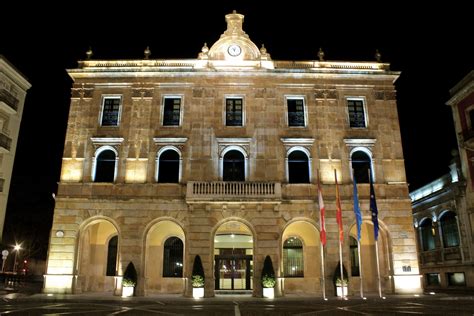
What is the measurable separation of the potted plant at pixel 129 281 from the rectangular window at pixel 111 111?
9929 millimetres

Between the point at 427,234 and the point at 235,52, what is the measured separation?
2520 cm

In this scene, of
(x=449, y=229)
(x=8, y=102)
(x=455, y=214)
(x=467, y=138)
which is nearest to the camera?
(x=8, y=102)

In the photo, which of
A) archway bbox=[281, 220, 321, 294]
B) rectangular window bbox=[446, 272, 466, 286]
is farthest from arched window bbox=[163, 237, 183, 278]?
rectangular window bbox=[446, 272, 466, 286]

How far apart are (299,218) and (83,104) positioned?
16695 mm

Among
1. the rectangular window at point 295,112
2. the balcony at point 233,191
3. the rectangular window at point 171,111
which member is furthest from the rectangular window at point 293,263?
the rectangular window at point 171,111

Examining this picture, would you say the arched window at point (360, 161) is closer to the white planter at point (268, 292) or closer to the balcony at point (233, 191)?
the balcony at point (233, 191)

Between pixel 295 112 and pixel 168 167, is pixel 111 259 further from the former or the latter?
pixel 295 112

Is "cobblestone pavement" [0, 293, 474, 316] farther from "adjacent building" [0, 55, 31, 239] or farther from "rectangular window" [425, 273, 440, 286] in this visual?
"rectangular window" [425, 273, 440, 286]

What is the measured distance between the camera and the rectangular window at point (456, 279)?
32250 millimetres

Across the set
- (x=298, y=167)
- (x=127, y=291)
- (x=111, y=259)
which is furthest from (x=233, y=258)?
(x=111, y=259)

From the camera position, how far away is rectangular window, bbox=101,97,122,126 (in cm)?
2819

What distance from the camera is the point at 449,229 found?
34.6 metres

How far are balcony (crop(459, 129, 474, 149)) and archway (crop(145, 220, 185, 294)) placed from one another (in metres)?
22.4

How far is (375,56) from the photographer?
3036 cm
